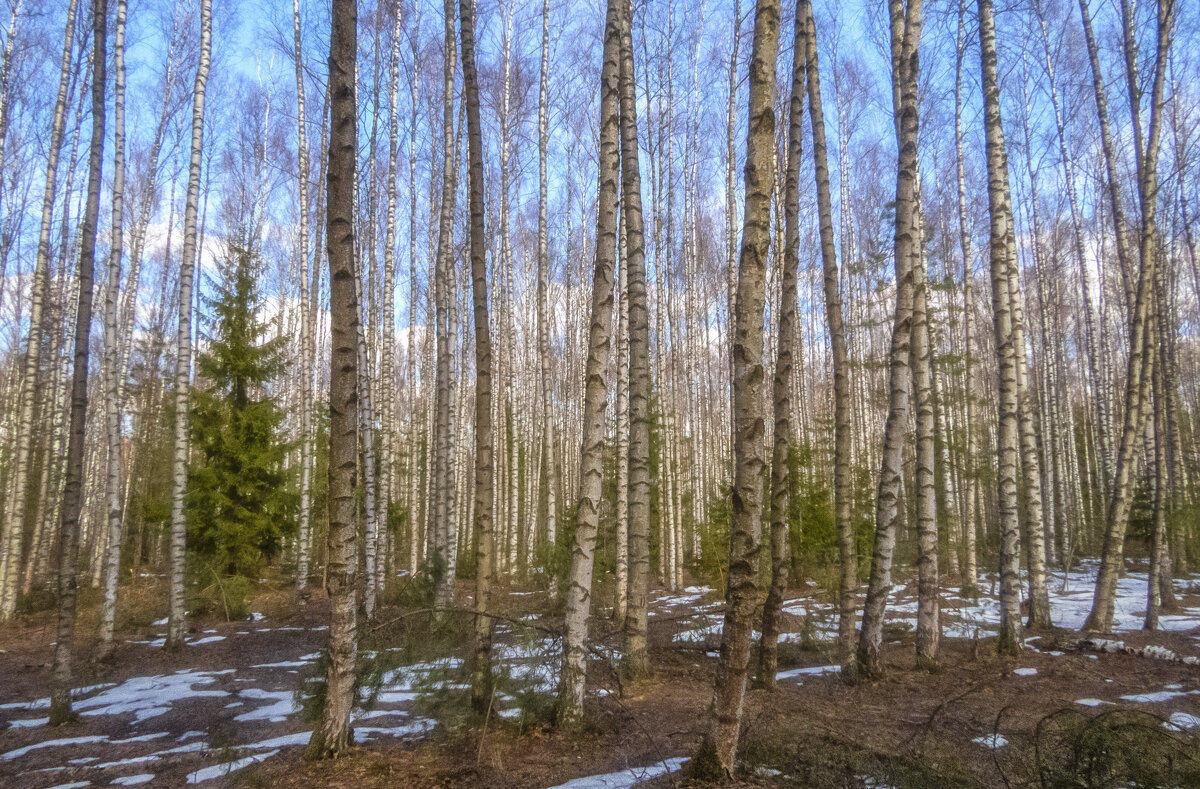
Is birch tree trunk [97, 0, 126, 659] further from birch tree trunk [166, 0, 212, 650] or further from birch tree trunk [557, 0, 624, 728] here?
birch tree trunk [557, 0, 624, 728]

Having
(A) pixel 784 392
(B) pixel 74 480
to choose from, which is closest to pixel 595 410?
(A) pixel 784 392

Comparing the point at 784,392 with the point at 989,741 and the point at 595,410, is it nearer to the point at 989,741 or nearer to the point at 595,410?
the point at 595,410

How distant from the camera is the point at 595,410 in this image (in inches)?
189

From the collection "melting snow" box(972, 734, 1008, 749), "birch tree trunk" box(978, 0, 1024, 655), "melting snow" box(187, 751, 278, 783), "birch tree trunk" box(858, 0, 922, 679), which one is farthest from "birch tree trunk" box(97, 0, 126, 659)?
"birch tree trunk" box(978, 0, 1024, 655)

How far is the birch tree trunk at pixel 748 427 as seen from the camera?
3.29 m

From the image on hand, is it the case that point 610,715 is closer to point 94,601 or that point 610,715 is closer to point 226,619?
point 226,619

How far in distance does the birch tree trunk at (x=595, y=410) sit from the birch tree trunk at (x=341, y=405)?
1.56 meters

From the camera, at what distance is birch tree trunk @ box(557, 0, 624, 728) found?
461 cm

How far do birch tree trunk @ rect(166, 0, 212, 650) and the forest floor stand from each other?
755mm

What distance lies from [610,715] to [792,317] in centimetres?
387

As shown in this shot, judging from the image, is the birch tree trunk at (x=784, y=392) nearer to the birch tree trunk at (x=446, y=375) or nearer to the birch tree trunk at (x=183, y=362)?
the birch tree trunk at (x=446, y=375)

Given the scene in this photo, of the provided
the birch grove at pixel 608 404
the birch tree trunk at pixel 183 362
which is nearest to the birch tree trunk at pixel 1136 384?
Answer: the birch grove at pixel 608 404

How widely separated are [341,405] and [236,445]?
970cm

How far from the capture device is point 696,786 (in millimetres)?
3184
